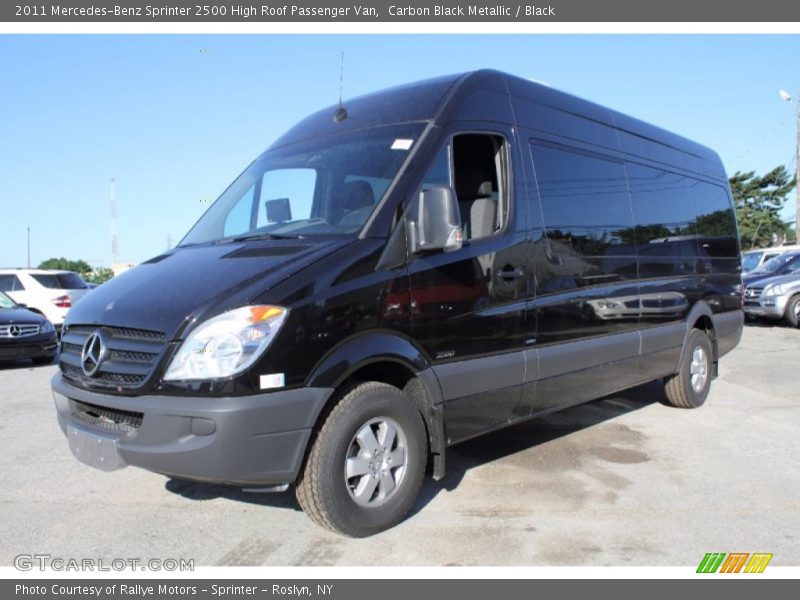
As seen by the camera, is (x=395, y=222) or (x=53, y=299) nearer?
(x=395, y=222)

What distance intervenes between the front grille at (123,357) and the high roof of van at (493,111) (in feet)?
6.70

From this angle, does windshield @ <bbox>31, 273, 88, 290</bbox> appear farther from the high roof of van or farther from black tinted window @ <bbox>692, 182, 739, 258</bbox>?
black tinted window @ <bbox>692, 182, 739, 258</bbox>

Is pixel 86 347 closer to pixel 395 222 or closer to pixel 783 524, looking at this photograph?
pixel 395 222

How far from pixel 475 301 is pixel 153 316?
191 centimetres

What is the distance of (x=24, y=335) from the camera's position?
1071 cm

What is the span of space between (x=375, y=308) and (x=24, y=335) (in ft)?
30.1

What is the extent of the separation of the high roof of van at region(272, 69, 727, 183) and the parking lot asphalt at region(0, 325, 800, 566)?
2457 millimetres

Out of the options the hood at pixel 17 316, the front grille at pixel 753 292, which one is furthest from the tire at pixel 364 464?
the front grille at pixel 753 292

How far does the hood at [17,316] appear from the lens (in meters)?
10.6

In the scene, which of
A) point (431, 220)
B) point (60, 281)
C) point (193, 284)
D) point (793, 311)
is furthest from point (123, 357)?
point (793, 311)

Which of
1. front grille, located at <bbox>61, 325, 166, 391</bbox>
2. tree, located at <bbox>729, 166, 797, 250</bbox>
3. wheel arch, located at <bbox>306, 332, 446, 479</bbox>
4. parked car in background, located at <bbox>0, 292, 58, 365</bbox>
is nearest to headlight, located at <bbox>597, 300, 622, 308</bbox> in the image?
wheel arch, located at <bbox>306, 332, 446, 479</bbox>

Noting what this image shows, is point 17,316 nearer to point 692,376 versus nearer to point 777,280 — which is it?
point 692,376

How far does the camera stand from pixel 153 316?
344 cm
